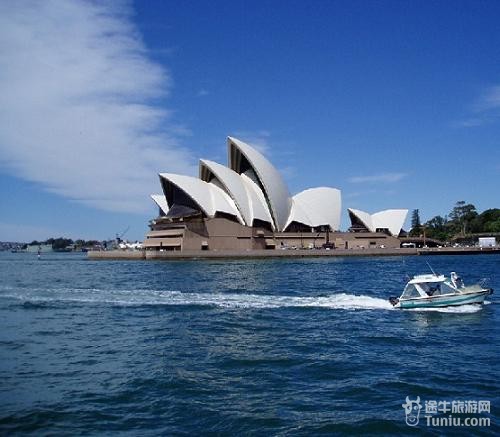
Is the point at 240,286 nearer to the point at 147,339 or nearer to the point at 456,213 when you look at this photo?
the point at 147,339

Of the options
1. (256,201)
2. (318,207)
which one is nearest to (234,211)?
(256,201)

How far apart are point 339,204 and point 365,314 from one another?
65877mm

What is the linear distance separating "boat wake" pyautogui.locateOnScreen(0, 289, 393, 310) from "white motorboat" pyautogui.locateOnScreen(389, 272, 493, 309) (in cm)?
76

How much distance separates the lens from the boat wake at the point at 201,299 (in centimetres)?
1808

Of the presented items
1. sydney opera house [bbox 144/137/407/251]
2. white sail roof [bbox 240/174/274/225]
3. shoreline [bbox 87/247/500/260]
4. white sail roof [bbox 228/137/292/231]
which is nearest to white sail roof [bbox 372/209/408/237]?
shoreline [bbox 87/247/500/260]

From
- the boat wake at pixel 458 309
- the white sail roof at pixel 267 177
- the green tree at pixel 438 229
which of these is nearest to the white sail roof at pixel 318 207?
the white sail roof at pixel 267 177

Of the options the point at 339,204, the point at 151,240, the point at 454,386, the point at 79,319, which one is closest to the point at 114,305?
the point at 79,319

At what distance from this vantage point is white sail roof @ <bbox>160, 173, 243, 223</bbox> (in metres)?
66.5

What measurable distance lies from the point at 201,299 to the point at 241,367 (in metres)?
10.4

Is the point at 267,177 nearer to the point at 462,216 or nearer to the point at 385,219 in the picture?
the point at 385,219

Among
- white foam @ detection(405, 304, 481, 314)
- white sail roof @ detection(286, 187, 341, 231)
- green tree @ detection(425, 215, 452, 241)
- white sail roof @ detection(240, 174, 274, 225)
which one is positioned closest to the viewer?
white foam @ detection(405, 304, 481, 314)

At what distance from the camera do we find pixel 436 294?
17.1m

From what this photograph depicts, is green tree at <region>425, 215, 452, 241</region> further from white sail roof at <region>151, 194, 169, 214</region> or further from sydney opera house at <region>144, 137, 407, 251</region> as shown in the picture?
white sail roof at <region>151, 194, 169, 214</region>

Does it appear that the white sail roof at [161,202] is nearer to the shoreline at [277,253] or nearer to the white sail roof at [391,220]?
the shoreline at [277,253]
